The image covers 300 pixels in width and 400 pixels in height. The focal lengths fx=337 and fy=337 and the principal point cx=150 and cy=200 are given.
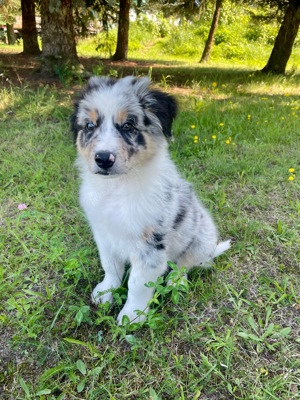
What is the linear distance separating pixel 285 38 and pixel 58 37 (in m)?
6.94

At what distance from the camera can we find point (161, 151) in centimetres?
227

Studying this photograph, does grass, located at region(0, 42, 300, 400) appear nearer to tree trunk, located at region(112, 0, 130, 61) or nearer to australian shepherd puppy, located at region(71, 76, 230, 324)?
australian shepherd puppy, located at region(71, 76, 230, 324)

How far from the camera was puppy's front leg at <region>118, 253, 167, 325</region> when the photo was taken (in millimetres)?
2174

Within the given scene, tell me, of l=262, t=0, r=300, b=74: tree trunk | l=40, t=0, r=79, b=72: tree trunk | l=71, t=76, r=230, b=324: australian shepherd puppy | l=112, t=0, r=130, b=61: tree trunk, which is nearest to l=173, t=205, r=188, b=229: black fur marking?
l=71, t=76, r=230, b=324: australian shepherd puppy

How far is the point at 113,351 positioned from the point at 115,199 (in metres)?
0.97

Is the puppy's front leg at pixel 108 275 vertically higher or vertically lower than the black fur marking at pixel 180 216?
lower

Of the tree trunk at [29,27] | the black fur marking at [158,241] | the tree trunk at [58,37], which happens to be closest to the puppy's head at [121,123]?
the black fur marking at [158,241]

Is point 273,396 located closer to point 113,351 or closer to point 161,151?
point 113,351

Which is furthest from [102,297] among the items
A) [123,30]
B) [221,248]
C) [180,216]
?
[123,30]

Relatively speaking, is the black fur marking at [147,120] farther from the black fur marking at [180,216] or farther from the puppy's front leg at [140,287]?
the puppy's front leg at [140,287]

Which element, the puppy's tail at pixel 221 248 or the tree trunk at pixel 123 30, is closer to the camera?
the puppy's tail at pixel 221 248

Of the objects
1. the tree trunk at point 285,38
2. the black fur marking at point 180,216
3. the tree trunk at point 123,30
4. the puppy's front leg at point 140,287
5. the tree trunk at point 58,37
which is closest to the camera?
the puppy's front leg at point 140,287

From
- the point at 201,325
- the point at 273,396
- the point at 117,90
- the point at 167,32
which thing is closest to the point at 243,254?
the point at 201,325

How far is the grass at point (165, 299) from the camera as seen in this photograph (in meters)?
2.00
